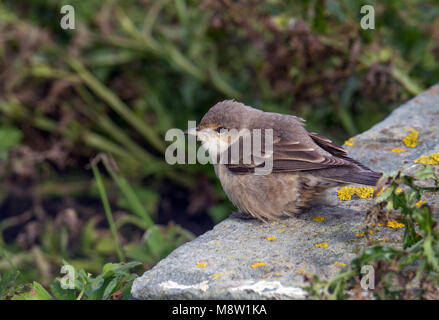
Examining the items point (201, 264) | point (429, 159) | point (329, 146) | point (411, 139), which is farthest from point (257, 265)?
point (411, 139)

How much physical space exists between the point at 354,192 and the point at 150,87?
3384 millimetres

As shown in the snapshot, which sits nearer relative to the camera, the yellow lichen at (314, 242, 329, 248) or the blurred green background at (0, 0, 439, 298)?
the yellow lichen at (314, 242, 329, 248)

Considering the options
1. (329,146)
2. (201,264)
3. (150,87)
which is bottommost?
(201,264)

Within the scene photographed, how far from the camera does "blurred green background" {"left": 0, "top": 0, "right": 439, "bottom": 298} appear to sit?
5.24 meters

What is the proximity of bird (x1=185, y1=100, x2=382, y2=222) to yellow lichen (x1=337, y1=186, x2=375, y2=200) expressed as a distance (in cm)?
18

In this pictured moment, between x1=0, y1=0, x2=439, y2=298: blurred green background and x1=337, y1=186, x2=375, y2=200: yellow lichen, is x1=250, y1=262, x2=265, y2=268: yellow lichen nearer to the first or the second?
x1=337, y1=186, x2=375, y2=200: yellow lichen

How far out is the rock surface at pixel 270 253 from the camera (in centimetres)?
266

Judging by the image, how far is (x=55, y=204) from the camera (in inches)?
240

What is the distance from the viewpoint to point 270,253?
2986 millimetres

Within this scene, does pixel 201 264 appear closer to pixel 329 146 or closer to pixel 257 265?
pixel 257 265

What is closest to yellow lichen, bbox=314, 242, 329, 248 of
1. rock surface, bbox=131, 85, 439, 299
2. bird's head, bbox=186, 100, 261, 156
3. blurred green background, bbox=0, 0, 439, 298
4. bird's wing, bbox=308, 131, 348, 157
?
rock surface, bbox=131, 85, 439, 299

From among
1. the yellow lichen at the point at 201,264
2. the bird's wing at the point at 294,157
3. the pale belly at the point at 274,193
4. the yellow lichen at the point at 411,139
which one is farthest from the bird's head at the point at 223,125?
the yellow lichen at the point at 201,264
